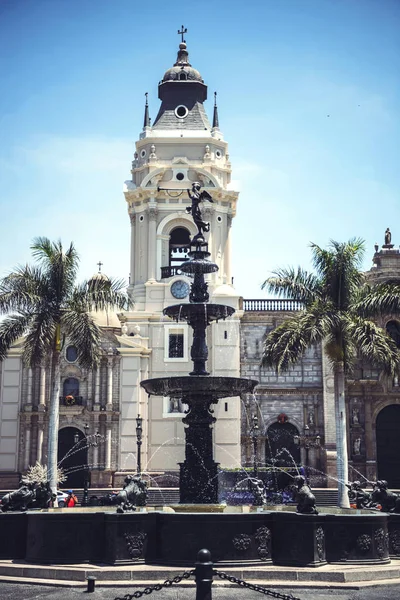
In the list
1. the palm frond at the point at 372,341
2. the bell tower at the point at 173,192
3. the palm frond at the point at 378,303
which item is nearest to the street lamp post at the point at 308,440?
the bell tower at the point at 173,192

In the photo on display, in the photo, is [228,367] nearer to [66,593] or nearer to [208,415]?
[208,415]

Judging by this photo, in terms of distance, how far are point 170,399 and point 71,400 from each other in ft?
17.4

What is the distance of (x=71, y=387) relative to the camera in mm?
47125

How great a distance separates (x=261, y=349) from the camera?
1902 inches

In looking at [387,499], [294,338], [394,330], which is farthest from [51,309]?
[394,330]

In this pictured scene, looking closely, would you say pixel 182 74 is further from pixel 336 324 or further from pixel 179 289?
pixel 336 324

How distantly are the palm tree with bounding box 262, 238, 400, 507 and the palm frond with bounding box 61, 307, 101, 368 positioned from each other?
663cm

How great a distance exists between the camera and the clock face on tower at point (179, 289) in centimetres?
4844

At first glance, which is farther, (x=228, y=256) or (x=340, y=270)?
(x=228, y=256)

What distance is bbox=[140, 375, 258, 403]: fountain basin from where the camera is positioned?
1941cm

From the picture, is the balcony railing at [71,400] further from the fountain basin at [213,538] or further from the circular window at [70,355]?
the fountain basin at [213,538]

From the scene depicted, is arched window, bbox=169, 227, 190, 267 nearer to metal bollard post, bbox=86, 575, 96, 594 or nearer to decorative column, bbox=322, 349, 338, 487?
decorative column, bbox=322, 349, 338, 487

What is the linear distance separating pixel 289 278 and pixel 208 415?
13.7 meters

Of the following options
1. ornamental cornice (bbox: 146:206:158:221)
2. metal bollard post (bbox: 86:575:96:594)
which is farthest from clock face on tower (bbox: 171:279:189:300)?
metal bollard post (bbox: 86:575:96:594)
